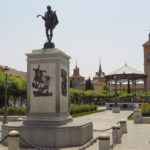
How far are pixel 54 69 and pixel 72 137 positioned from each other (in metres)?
2.69

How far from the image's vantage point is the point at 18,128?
1421 centimetres

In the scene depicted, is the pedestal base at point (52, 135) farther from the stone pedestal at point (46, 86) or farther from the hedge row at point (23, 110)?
the hedge row at point (23, 110)

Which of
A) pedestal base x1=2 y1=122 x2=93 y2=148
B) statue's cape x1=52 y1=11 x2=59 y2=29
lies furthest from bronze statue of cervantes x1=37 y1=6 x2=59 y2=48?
pedestal base x1=2 y1=122 x2=93 y2=148

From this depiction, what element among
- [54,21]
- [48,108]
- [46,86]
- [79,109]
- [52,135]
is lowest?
[52,135]

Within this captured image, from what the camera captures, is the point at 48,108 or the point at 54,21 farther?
the point at 54,21

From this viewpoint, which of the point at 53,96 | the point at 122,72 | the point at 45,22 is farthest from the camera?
the point at 122,72

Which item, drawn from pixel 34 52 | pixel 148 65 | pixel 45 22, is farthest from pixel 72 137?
pixel 148 65

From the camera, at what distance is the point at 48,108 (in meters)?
14.7

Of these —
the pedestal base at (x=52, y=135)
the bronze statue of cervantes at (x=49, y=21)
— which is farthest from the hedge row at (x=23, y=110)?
the pedestal base at (x=52, y=135)

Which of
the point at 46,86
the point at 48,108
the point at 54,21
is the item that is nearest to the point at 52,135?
the point at 48,108

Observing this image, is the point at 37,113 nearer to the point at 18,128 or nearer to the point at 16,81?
the point at 18,128

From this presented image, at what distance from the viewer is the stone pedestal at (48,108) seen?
13.8m

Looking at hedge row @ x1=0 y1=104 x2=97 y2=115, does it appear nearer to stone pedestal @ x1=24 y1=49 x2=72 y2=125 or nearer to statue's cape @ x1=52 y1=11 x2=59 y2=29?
statue's cape @ x1=52 y1=11 x2=59 y2=29

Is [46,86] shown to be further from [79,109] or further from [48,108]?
[79,109]
